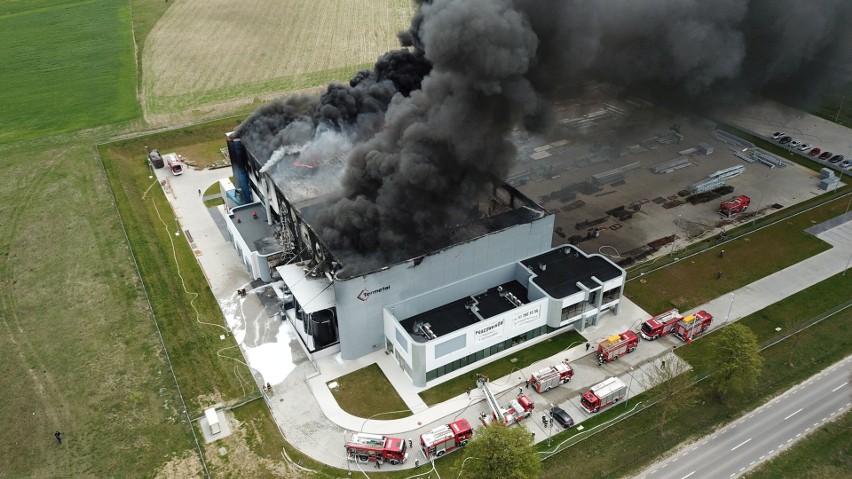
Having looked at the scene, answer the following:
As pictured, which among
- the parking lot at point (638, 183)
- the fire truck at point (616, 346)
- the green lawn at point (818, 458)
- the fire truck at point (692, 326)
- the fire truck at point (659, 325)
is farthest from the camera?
the parking lot at point (638, 183)

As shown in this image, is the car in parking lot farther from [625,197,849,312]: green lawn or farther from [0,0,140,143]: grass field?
[0,0,140,143]: grass field

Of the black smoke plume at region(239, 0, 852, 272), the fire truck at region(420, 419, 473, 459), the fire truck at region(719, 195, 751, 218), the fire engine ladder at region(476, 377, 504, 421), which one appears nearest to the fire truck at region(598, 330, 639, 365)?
the fire engine ladder at region(476, 377, 504, 421)

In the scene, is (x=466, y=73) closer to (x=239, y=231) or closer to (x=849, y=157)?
(x=239, y=231)

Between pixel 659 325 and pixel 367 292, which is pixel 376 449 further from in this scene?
pixel 659 325

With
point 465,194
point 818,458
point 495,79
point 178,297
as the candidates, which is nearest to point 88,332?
point 178,297

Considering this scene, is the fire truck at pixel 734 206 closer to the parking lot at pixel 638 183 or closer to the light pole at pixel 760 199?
the parking lot at pixel 638 183

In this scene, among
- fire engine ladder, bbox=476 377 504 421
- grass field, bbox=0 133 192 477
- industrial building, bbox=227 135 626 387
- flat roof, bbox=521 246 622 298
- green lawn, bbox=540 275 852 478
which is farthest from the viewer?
flat roof, bbox=521 246 622 298

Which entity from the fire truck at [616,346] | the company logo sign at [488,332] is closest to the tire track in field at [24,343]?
the company logo sign at [488,332]
